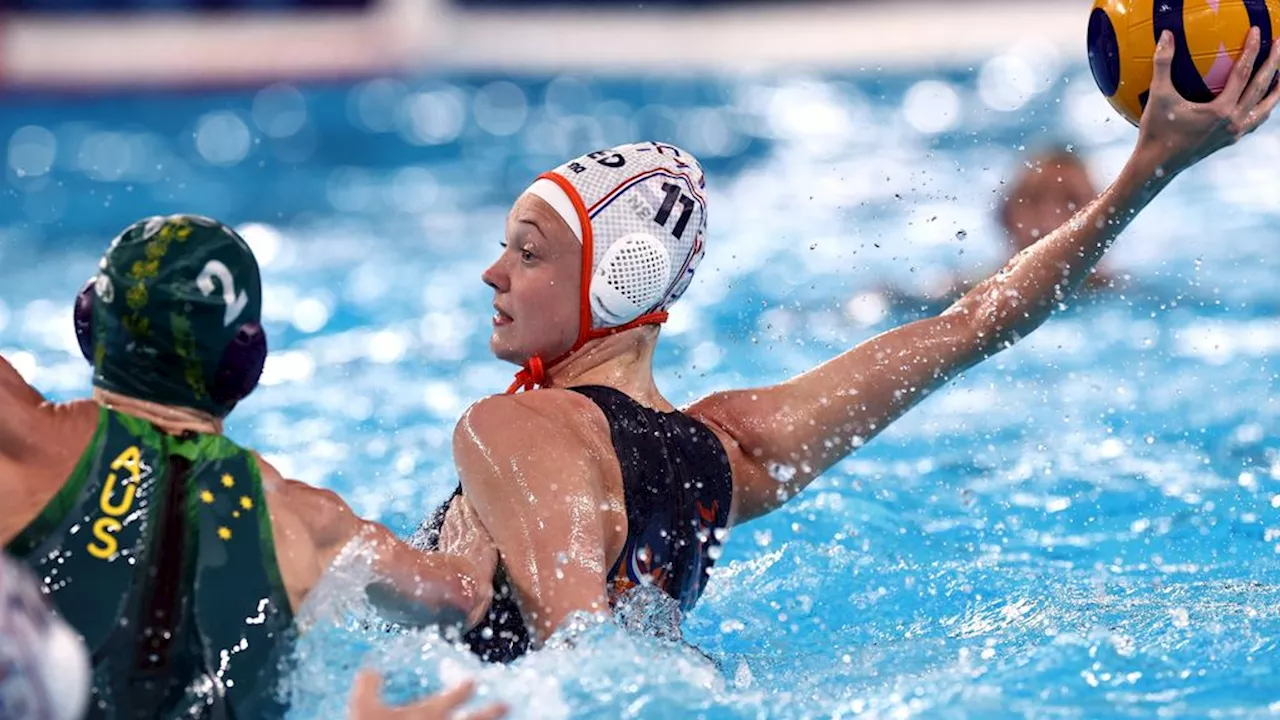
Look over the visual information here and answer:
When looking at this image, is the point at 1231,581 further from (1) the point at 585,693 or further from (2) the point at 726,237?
(2) the point at 726,237

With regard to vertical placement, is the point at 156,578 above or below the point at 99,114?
above

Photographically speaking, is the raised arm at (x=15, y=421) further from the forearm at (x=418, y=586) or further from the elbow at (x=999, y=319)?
the elbow at (x=999, y=319)

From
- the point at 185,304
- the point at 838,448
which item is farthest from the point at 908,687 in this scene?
the point at 185,304

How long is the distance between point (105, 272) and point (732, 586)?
7.20 ft

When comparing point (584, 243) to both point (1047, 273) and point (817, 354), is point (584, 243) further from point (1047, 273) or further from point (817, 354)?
point (817, 354)

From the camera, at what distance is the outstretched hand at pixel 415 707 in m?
2.06

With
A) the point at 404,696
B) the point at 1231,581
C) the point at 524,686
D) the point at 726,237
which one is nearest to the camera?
the point at 524,686

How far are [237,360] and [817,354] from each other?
4454mm

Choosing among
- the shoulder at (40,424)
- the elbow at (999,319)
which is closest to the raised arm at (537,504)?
the shoulder at (40,424)

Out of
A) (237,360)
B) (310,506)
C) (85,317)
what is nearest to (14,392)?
(85,317)

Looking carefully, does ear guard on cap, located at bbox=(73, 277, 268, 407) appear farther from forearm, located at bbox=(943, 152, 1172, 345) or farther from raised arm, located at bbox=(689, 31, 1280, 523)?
forearm, located at bbox=(943, 152, 1172, 345)

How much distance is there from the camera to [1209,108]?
305 centimetres

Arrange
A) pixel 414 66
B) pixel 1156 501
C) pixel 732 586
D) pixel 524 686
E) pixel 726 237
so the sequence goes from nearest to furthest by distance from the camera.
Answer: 1. pixel 524 686
2. pixel 732 586
3. pixel 1156 501
4. pixel 726 237
5. pixel 414 66

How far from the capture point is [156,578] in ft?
7.75
